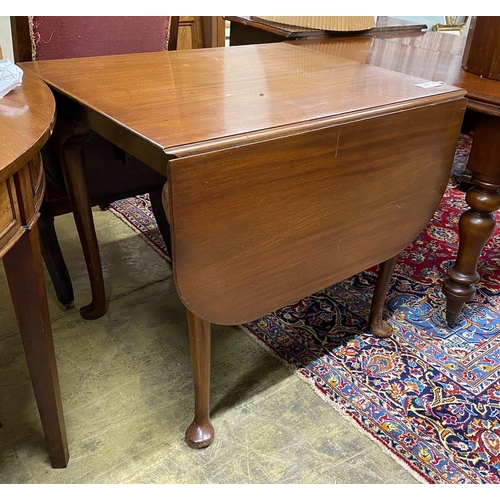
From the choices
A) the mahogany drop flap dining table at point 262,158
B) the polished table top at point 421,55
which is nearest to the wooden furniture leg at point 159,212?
the mahogany drop flap dining table at point 262,158

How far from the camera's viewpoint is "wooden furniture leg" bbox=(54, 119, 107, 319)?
1191 mm

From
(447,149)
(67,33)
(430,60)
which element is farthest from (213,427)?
(430,60)

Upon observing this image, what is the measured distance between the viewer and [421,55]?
5.22 ft


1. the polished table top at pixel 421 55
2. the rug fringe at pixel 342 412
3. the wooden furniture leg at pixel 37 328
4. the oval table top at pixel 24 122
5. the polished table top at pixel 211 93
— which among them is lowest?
the rug fringe at pixel 342 412

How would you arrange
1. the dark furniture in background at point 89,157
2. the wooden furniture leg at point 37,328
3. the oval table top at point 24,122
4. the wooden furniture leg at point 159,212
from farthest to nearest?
the wooden furniture leg at point 159,212 < the dark furniture in background at point 89,157 < the wooden furniture leg at point 37,328 < the oval table top at point 24,122

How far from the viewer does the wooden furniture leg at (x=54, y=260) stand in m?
1.46

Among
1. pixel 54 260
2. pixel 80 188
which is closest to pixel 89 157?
pixel 80 188

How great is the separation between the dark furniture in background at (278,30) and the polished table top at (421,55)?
0.05 m

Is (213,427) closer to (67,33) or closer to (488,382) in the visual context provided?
(488,382)

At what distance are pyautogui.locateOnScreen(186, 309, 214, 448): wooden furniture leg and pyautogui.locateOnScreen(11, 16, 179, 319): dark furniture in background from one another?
470 mm

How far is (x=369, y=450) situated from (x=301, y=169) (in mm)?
632

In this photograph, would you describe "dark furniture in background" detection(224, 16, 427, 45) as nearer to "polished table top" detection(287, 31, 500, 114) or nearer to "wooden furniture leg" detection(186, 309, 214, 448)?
"polished table top" detection(287, 31, 500, 114)

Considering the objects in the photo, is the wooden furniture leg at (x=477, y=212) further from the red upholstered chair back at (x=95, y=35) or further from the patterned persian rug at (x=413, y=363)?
the red upholstered chair back at (x=95, y=35)

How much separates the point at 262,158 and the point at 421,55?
0.95 meters
